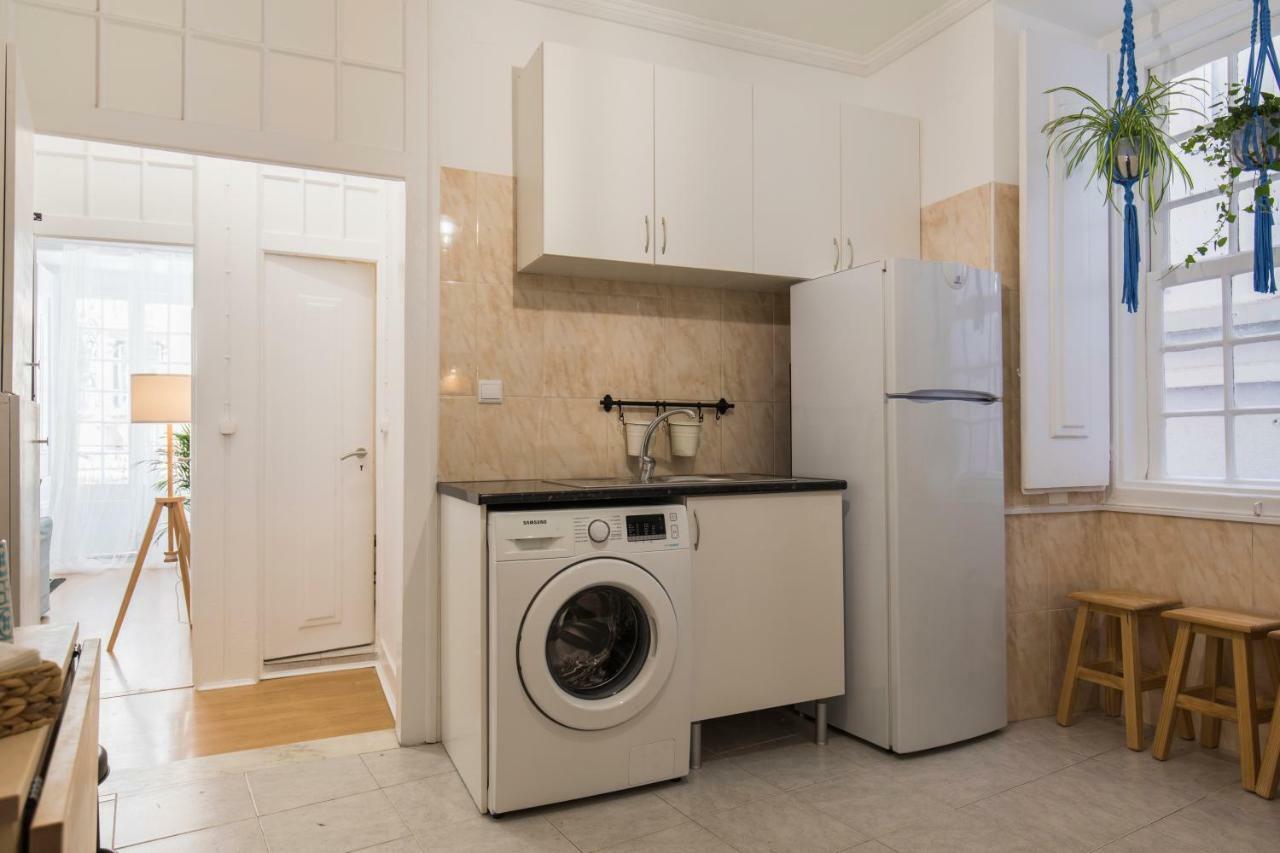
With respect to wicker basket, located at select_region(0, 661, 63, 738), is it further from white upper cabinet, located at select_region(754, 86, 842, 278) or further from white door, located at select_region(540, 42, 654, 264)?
white upper cabinet, located at select_region(754, 86, 842, 278)

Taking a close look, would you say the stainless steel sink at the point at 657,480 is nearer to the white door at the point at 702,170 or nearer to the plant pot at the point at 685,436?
the plant pot at the point at 685,436

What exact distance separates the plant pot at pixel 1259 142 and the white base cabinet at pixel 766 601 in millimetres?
1561

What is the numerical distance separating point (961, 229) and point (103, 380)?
20.4 feet

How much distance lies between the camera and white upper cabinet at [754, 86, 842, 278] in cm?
295

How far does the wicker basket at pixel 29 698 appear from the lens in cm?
74

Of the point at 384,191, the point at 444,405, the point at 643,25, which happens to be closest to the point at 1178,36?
the point at 643,25

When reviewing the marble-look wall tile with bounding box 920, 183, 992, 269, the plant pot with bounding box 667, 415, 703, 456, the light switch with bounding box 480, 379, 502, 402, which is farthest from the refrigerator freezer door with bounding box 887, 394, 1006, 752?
the light switch with bounding box 480, 379, 502, 402

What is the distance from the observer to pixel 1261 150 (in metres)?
2.24

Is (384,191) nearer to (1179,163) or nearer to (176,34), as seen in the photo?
(176,34)

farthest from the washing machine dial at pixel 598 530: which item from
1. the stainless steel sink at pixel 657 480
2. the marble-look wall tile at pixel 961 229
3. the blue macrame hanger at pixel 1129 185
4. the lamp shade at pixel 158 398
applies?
the lamp shade at pixel 158 398

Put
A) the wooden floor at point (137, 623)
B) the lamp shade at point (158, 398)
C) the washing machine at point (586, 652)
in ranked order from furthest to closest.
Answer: the lamp shade at point (158, 398)
the wooden floor at point (137, 623)
the washing machine at point (586, 652)

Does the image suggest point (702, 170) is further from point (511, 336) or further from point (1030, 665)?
point (1030, 665)

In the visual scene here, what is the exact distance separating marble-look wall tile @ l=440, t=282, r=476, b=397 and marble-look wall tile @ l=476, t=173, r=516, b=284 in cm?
10

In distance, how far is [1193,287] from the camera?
2.88 m
